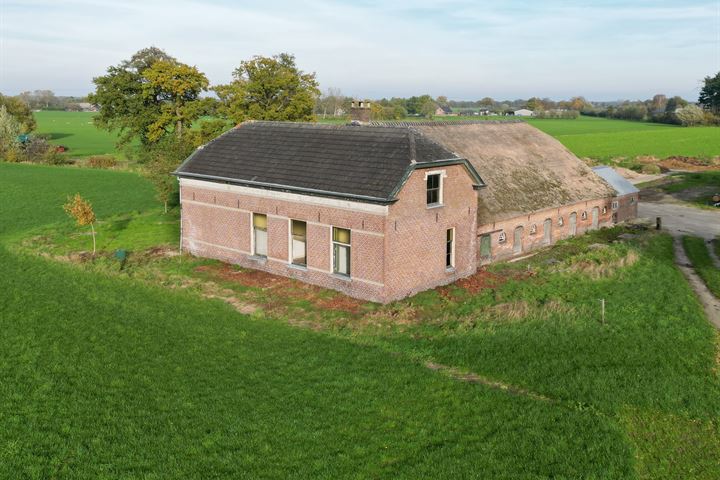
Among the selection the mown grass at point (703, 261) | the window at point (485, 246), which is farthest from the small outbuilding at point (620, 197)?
the window at point (485, 246)

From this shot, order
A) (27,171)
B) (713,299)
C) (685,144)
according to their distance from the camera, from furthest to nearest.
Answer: (685,144) < (27,171) < (713,299)

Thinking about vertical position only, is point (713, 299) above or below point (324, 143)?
below

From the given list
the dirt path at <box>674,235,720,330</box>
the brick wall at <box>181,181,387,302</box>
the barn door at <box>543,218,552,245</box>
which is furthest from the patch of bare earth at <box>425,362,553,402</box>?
the barn door at <box>543,218,552,245</box>

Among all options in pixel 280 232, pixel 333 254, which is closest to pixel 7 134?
pixel 280 232

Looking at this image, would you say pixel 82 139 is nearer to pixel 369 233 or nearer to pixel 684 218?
pixel 684 218

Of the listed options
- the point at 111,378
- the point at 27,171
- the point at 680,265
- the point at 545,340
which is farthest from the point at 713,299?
the point at 27,171

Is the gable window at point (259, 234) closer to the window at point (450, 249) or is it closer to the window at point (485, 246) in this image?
the window at point (450, 249)

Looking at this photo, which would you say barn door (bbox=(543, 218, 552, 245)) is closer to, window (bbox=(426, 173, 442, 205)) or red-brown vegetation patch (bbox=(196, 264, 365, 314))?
window (bbox=(426, 173, 442, 205))

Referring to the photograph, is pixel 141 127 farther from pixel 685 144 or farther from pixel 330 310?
pixel 685 144
